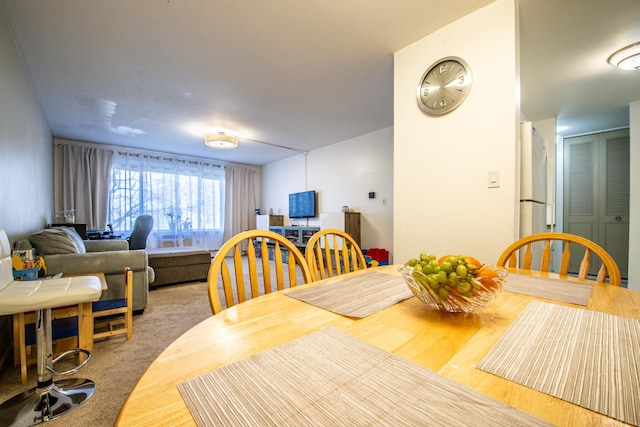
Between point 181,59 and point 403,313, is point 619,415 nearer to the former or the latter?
point 403,313

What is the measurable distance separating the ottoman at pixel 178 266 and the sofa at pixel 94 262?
1096 mm

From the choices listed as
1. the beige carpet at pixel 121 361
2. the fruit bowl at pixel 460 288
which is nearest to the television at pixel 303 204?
the beige carpet at pixel 121 361

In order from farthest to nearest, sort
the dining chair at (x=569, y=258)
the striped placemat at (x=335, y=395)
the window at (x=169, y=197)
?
the window at (x=169, y=197)
the dining chair at (x=569, y=258)
the striped placemat at (x=335, y=395)

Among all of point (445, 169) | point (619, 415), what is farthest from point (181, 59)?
point (619, 415)

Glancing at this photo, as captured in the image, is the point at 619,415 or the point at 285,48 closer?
the point at 619,415

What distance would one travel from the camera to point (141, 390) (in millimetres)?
412

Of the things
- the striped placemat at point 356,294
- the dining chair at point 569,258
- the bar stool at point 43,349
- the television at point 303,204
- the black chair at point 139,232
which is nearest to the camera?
the striped placemat at point 356,294

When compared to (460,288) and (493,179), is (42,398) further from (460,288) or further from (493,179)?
(493,179)

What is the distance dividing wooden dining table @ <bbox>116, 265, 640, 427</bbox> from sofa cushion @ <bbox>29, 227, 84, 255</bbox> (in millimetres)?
2548

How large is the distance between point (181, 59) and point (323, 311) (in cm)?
276

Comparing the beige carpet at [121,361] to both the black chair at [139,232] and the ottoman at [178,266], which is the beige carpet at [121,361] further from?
the black chair at [139,232]

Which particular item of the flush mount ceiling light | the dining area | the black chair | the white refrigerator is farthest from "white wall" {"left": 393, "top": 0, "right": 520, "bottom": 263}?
the black chair

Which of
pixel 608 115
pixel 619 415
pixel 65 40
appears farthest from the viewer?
pixel 608 115

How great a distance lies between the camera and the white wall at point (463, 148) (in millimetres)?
1753
